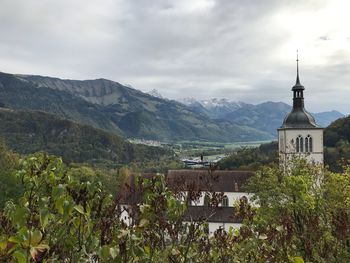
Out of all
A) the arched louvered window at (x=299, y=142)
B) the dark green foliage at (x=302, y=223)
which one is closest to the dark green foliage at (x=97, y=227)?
the dark green foliage at (x=302, y=223)

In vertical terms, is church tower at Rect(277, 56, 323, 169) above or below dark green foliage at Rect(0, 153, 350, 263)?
above

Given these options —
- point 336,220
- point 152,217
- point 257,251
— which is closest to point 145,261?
point 152,217

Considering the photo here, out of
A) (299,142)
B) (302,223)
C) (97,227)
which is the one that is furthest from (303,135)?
(97,227)

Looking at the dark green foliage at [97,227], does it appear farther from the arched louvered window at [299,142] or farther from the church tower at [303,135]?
the arched louvered window at [299,142]

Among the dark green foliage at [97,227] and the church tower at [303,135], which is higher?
the church tower at [303,135]

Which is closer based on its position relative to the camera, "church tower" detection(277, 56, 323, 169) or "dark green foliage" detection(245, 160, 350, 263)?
"dark green foliage" detection(245, 160, 350, 263)

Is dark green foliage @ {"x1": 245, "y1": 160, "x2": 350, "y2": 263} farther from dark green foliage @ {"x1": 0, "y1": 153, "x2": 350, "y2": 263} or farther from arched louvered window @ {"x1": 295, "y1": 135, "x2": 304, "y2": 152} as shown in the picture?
arched louvered window @ {"x1": 295, "y1": 135, "x2": 304, "y2": 152}

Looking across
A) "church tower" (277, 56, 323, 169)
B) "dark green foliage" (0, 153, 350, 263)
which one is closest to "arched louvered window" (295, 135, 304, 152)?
"church tower" (277, 56, 323, 169)

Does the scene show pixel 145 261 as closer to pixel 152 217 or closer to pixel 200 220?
pixel 152 217

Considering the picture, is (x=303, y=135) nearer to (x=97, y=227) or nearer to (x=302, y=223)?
(x=302, y=223)

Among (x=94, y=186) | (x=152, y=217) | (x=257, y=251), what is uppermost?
(x=94, y=186)

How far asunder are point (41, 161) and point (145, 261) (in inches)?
89.2

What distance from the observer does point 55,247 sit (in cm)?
476

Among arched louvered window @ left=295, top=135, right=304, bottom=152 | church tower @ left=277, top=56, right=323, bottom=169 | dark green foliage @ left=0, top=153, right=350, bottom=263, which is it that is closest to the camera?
dark green foliage @ left=0, top=153, right=350, bottom=263
